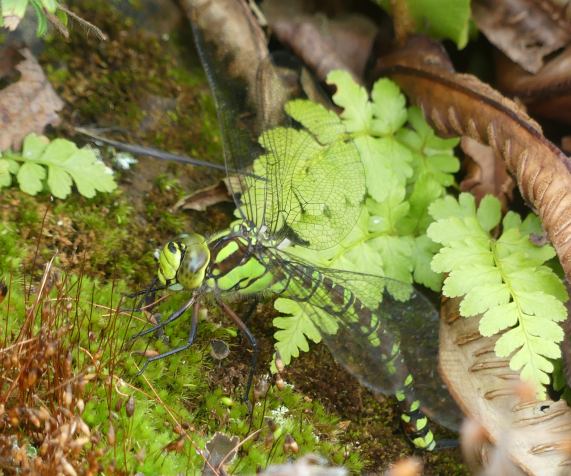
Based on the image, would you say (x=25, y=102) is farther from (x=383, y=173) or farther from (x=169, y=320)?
(x=383, y=173)

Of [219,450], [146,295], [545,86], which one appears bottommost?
[219,450]

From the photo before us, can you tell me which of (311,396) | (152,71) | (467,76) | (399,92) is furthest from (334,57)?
Answer: (311,396)

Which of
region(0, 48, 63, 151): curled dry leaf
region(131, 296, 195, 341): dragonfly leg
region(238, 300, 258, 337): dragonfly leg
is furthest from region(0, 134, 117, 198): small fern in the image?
region(238, 300, 258, 337): dragonfly leg

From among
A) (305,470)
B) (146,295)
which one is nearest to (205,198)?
(146,295)

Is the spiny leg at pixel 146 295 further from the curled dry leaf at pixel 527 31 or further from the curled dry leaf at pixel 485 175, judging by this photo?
the curled dry leaf at pixel 527 31

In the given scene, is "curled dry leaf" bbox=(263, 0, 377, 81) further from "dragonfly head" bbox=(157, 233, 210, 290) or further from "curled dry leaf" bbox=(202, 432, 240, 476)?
"curled dry leaf" bbox=(202, 432, 240, 476)

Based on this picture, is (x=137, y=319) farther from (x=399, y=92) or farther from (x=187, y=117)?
(x=399, y=92)
